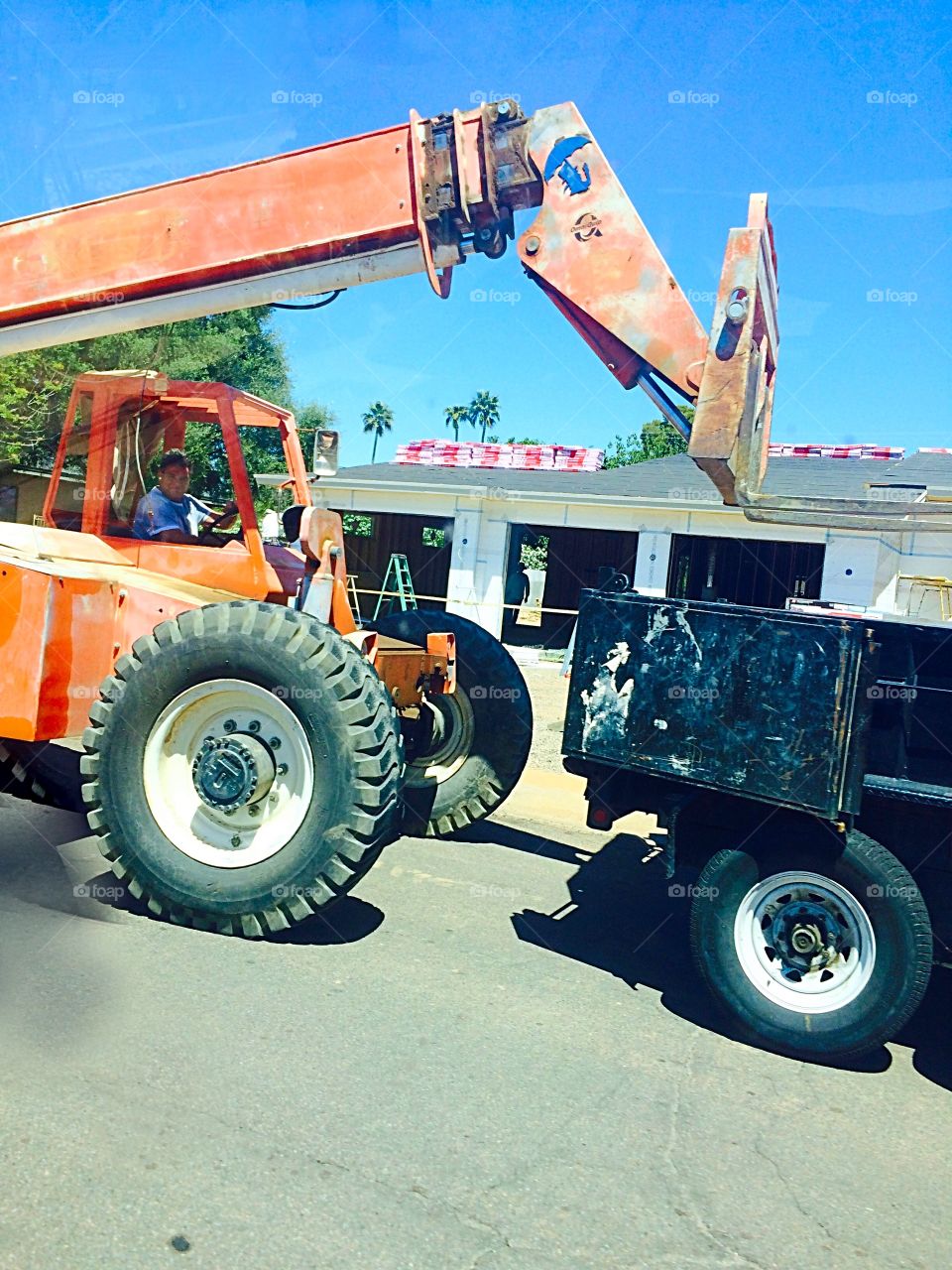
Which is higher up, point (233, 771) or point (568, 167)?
point (568, 167)

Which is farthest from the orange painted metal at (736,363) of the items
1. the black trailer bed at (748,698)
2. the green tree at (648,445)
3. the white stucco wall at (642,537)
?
the green tree at (648,445)

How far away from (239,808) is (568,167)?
3601 millimetres

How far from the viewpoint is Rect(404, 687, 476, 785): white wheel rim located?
22.3ft

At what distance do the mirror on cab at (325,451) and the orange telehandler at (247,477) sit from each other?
0.03m

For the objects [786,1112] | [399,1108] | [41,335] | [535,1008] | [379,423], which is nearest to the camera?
[399,1108]

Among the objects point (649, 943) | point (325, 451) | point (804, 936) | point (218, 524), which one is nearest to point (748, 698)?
point (804, 936)

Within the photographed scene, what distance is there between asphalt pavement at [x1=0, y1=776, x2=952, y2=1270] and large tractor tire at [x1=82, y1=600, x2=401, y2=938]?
30cm

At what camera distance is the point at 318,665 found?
4.60 m

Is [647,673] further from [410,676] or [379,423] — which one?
[379,423]

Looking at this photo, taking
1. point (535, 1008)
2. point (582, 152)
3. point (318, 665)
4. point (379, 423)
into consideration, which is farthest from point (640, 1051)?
point (379, 423)

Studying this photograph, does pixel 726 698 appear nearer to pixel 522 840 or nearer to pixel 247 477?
pixel 247 477

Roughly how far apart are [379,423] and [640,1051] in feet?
275

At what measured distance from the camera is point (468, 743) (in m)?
6.83

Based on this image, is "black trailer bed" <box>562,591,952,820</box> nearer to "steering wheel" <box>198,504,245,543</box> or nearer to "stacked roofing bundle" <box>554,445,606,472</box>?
"steering wheel" <box>198,504,245,543</box>
